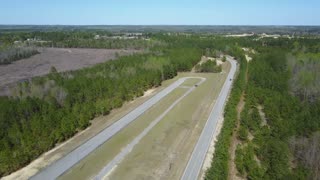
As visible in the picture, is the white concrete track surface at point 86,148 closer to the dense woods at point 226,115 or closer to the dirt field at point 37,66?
the dense woods at point 226,115

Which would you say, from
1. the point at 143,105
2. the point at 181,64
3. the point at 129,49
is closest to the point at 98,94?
the point at 143,105

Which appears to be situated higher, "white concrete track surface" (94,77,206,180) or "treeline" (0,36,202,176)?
"treeline" (0,36,202,176)

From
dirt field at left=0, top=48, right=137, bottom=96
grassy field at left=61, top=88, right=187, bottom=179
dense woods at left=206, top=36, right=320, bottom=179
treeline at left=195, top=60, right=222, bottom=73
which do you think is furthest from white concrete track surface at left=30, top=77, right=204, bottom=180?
treeline at left=195, top=60, right=222, bottom=73

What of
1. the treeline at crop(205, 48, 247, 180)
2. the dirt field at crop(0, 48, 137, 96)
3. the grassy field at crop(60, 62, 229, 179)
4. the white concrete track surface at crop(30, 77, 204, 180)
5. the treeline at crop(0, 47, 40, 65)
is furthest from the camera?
the treeline at crop(0, 47, 40, 65)

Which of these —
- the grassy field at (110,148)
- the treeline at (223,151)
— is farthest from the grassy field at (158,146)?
the treeline at (223,151)

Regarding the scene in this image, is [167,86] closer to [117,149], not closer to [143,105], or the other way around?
[143,105]

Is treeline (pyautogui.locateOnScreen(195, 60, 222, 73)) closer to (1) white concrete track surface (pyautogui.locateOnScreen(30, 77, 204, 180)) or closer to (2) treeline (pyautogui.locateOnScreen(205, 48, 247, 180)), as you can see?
(1) white concrete track surface (pyautogui.locateOnScreen(30, 77, 204, 180))
